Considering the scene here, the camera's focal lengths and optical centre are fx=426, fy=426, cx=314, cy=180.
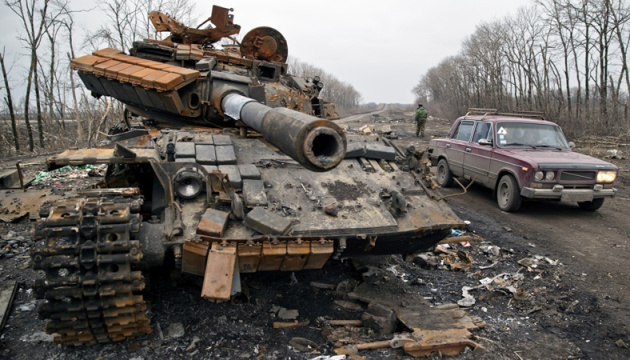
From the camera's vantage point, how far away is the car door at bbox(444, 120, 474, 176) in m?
10.5

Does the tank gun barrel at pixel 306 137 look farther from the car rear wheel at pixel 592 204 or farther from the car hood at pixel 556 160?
the car rear wheel at pixel 592 204

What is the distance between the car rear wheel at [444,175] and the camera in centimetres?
1117

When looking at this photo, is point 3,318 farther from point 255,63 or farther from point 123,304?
point 255,63

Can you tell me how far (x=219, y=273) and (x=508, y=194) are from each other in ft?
23.7

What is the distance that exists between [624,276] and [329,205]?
4371 mm

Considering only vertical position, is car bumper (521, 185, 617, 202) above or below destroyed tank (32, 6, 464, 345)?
below

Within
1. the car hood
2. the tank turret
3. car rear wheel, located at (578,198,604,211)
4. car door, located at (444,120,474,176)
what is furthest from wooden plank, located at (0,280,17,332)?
car rear wheel, located at (578,198,604,211)

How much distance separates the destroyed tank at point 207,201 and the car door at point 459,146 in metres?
5.15

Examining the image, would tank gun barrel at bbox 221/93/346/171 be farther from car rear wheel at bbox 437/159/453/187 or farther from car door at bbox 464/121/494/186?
car rear wheel at bbox 437/159/453/187

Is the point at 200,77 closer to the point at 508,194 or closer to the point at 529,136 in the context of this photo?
the point at 508,194

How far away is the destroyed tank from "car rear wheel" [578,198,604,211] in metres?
5.58

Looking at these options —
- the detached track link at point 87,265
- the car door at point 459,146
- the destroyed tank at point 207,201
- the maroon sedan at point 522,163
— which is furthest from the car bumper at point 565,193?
the detached track link at point 87,265

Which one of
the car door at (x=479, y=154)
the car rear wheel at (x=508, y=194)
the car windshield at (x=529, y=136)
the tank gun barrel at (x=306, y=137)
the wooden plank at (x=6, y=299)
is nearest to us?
the tank gun barrel at (x=306, y=137)

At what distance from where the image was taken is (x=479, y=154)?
9797 mm
